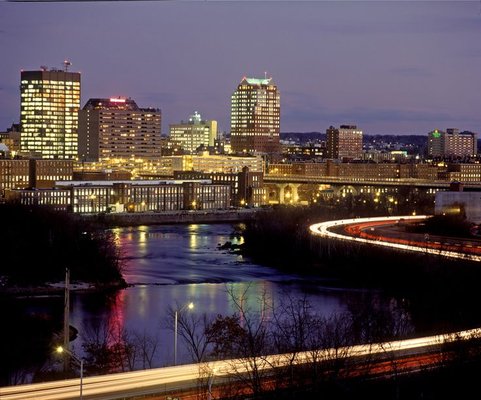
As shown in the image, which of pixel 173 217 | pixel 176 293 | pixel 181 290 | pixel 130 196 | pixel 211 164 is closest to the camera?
pixel 176 293

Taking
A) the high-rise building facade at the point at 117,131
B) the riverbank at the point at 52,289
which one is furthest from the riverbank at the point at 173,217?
the high-rise building facade at the point at 117,131

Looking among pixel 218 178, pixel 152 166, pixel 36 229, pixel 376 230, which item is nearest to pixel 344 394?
pixel 36 229

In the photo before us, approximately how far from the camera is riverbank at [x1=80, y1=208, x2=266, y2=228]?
625 inches

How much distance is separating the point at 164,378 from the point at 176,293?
388 centimetres

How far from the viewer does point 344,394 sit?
364 cm

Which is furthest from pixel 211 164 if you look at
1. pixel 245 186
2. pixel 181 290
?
pixel 181 290

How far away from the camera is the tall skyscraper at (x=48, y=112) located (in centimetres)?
2852

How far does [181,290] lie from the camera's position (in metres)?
7.93

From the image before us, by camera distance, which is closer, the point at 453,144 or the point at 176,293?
the point at 176,293

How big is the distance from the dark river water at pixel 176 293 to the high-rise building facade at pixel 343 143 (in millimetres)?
25072

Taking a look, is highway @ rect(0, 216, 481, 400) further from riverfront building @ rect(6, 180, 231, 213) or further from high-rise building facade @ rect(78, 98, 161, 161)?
high-rise building facade @ rect(78, 98, 161, 161)

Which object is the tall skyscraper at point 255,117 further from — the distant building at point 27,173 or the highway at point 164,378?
the highway at point 164,378

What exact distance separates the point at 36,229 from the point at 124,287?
2.17m

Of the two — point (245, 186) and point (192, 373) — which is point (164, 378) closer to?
point (192, 373)
